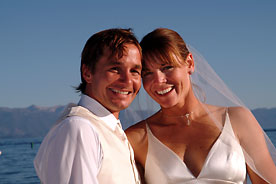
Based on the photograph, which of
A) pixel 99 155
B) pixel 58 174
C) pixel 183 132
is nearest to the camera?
pixel 58 174

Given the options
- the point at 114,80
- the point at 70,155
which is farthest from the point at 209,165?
the point at 70,155

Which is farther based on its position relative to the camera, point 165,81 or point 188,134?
point 188,134

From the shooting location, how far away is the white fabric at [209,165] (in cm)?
432

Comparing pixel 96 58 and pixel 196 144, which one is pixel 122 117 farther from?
pixel 96 58

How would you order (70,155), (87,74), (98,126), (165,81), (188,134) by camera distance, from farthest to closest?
1. (188,134)
2. (165,81)
3. (87,74)
4. (98,126)
5. (70,155)

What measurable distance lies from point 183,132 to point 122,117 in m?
0.87

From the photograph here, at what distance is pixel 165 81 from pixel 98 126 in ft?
4.08

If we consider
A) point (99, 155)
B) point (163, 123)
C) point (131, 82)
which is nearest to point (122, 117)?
point (163, 123)

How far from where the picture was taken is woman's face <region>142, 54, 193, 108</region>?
14.2 feet

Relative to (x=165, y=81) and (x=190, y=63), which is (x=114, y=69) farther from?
(x=190, y=63)

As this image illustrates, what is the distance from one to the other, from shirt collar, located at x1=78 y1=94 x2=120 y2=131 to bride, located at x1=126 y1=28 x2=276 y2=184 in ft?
3.12

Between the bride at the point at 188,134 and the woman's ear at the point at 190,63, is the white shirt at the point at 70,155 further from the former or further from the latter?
the woman's ear at the point at 190,63

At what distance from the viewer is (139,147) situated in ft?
15.2

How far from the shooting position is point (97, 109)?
3.46 metres
